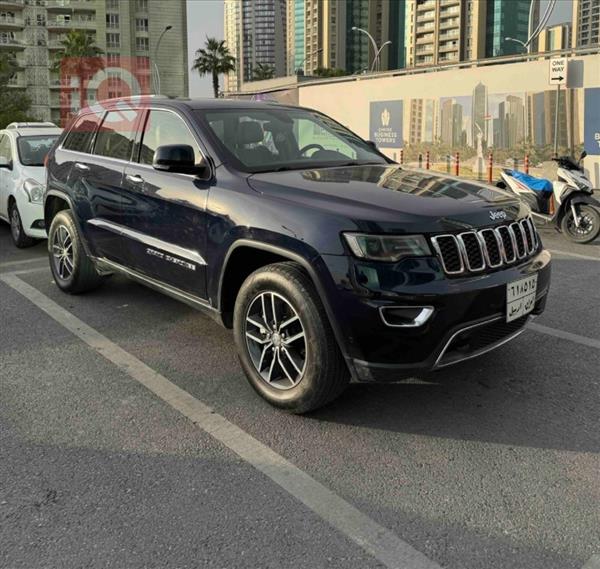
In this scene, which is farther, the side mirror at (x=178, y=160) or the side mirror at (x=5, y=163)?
the side mirror at (x=5, y=163)

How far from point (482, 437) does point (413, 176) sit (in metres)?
1.64

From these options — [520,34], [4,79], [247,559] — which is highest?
[520,34]

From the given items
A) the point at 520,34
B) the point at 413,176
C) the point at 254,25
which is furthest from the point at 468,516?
the point at 520,34

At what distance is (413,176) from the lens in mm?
4016

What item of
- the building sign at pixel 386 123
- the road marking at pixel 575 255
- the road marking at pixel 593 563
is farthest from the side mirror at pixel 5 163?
the building sign at pixel 386 123

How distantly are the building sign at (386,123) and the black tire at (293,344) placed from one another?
20.6m

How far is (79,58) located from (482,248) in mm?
75671

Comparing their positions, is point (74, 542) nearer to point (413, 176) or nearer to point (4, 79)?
point (413, 176)

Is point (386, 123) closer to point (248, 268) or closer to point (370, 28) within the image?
point (248, 268)

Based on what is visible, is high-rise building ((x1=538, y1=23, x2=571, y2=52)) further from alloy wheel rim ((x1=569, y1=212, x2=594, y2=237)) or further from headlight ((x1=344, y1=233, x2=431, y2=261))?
headlight ((x1=344, y1=233, x2=431, y2=261))

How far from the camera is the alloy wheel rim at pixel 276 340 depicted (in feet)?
11.2

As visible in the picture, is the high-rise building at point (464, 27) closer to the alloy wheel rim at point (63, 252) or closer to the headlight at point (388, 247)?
the alloy wheel rim at point (63, 252)

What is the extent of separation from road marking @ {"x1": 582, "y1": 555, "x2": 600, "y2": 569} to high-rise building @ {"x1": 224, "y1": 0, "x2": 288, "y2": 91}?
384ft

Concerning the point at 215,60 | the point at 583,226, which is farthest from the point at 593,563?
the point at 215,60
